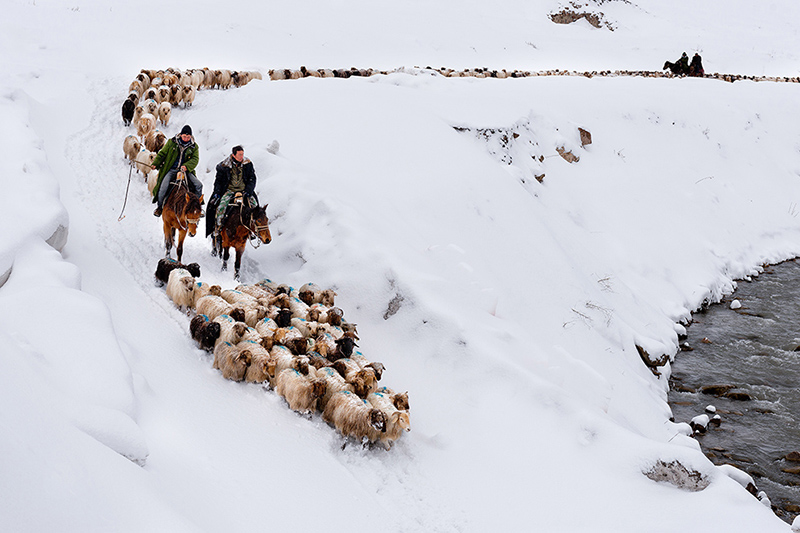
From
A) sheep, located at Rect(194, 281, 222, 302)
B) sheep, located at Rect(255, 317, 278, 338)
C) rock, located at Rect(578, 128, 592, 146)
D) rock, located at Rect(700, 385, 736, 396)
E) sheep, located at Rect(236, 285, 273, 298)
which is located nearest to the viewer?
sheep, located at Rect(255, 317, 278, 338)

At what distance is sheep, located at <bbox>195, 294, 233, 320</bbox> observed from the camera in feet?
23.7

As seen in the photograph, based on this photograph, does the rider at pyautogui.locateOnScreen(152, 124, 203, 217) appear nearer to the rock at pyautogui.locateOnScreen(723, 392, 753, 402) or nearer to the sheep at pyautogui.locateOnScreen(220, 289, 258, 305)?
the sheep at pyautogui.locateOnScreen(220, 289, 258, 305)

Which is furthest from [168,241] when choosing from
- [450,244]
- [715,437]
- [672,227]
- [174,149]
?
[672,227]

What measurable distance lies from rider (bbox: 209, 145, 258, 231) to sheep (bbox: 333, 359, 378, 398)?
3.32 m

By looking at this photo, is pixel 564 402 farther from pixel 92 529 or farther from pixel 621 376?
pixel 92 529

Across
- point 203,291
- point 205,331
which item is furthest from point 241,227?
point 205,331

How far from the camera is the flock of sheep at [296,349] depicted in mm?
6016

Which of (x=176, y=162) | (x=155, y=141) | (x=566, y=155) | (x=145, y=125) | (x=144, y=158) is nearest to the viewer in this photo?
(x=176, y=162)

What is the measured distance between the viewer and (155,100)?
13648 mm

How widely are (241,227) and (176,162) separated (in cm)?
154

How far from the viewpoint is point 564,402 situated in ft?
22.5

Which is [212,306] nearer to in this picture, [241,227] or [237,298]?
[237,298]

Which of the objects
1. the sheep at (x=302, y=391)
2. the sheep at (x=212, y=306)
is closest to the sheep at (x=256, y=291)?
the sheep at (x=212, y=306)

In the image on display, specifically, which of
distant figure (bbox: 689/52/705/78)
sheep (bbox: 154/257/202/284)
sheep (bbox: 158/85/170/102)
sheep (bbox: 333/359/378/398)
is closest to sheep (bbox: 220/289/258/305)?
sheep (bbox: 154/257/202/284)
